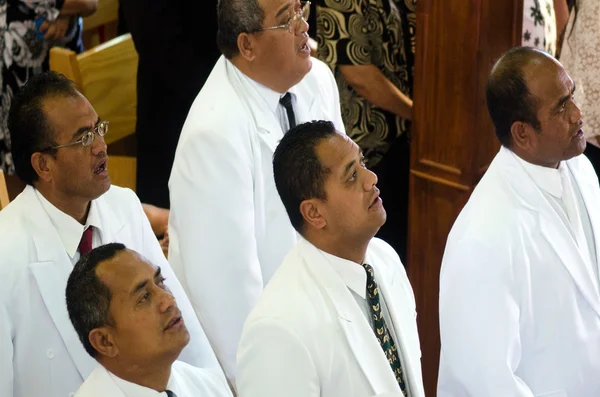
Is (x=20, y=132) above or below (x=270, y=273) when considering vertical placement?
above

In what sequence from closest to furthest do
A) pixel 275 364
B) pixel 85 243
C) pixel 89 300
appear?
pixel 275 364 < pixel 89 300 < pixel 85 243

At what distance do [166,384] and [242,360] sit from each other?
0.21 metres

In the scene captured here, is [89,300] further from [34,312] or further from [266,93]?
[266,93]

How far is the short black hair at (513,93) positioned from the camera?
293 cm

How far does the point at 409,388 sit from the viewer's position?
2561 millimetres

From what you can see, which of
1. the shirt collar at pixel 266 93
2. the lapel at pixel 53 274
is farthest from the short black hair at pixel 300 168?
the shirt collar at pixel 266 93

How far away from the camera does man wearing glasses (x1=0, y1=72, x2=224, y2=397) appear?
2680 millimetres

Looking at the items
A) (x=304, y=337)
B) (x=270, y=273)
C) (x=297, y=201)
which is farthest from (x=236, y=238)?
(x=304, y=337)

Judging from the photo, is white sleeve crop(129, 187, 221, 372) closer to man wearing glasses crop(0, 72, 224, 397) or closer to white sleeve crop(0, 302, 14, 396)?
man wearing glasses crop(0, 72, 224, 397)

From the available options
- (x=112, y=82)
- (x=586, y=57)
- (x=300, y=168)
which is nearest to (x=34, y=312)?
(x=300, y=168)

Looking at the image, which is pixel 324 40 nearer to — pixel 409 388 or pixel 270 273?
pixel 270 273

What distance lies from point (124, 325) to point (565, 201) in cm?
122

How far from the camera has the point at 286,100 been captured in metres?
3.39

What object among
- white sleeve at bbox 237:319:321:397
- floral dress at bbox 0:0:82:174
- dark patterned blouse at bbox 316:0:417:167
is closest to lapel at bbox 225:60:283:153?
dark patterned blouse at bbox 316:0:417:167
